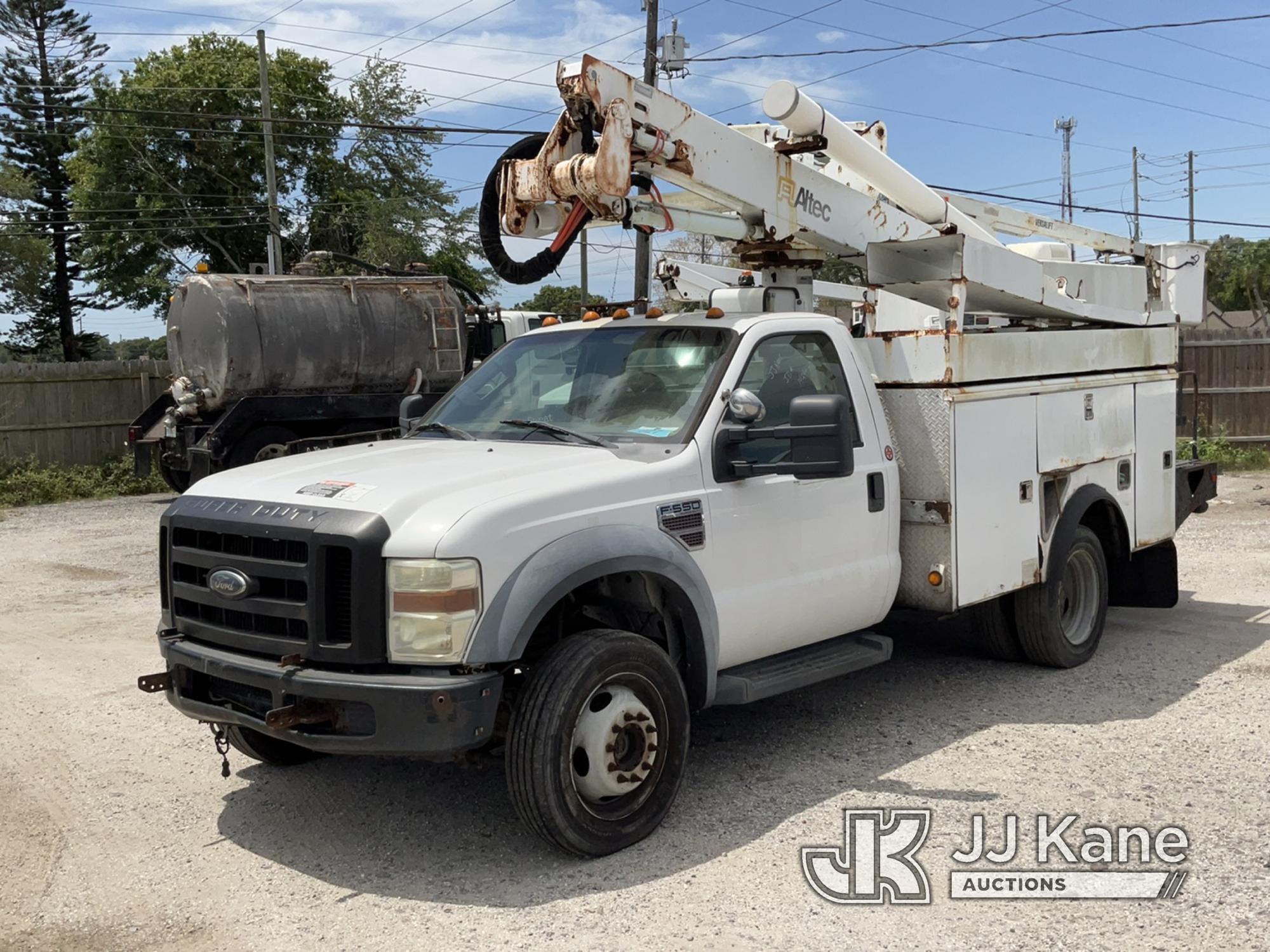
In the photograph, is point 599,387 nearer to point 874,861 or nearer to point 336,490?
point 336,490

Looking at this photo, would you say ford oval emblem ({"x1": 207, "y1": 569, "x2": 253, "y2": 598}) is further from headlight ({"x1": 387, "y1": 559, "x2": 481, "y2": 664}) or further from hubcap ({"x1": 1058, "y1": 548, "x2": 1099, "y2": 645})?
hubcap ({"x1": 1058, "y1": 548, "x2": 1099, "y2": 645})

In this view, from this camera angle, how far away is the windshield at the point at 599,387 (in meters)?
5.38

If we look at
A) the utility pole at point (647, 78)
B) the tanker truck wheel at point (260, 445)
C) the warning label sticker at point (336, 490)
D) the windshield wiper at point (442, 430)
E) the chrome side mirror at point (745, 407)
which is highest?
the utility pole at point (647, 78)

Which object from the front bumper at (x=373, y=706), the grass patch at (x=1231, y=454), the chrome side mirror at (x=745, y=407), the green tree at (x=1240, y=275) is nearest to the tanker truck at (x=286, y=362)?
the chrome side mirror at (x=745, y=407)

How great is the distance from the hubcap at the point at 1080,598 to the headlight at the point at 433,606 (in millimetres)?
→ 4504

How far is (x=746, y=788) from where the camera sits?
5.38m

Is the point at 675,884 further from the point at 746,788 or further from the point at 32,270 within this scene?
the point at 32,270

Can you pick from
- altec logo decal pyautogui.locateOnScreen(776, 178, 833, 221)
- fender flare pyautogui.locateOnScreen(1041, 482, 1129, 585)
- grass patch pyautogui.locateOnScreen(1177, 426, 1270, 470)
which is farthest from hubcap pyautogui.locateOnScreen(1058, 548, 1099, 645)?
grass patch pyautogui.locateOnScreen(1177, 426, 1270, 470)

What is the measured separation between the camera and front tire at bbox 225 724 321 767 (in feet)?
18.3

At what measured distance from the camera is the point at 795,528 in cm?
551

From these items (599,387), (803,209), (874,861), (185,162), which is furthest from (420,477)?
(185,162)

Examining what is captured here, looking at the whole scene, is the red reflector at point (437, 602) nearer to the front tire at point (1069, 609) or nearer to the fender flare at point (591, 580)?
the fender flare at point (591, 580)

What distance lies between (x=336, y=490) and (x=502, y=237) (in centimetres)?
238

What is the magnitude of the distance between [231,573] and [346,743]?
2.67ft
